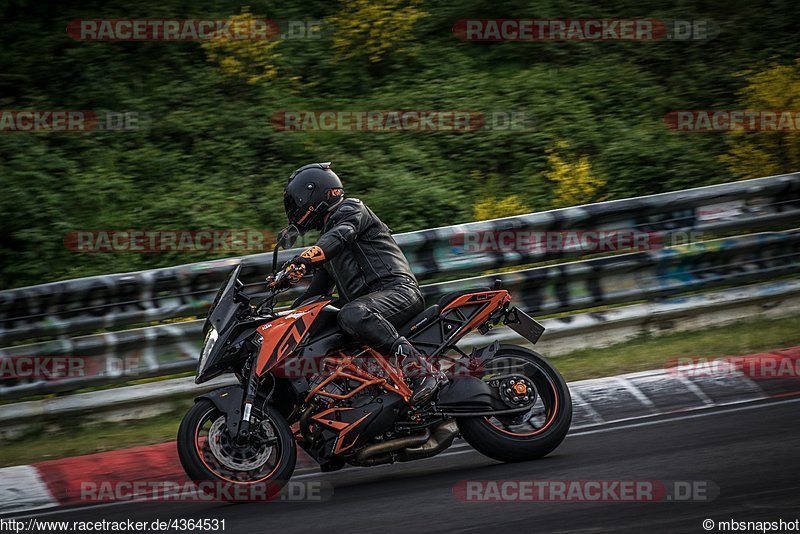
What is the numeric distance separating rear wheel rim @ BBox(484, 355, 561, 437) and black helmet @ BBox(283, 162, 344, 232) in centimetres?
147

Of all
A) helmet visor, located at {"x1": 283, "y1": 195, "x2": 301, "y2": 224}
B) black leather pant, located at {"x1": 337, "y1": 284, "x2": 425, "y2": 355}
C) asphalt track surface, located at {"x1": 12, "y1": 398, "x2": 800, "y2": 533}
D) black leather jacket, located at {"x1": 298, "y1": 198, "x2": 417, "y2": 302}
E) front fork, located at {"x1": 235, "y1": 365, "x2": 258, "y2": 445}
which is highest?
helmet visor, located at {"x1": 283, "y1": 195, "x2": 301, "y2": 224}

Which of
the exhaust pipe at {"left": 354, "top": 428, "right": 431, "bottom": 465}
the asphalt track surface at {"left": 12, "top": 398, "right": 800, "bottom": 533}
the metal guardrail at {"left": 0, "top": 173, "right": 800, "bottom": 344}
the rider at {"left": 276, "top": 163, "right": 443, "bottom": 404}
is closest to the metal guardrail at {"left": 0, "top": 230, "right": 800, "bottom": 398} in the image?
the metal guardrail at {"left": 0, "top": 173, "right": 800, "bottom": 344}

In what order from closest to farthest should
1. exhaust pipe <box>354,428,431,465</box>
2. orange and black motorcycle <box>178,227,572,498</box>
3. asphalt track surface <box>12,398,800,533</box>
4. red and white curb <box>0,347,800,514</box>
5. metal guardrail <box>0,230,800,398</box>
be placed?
asphalt track surface <box>12,398,800,533</box>
orange and black motorcycle <box>178,227,572,498</box>
exhaust pipe <box>354,428,431,465</box>
red and white curb <box>0,347,800,514</box>
metal guardrail <box>0,230,800,398</box>

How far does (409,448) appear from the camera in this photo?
6137 mm

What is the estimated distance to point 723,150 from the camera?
11.6 m

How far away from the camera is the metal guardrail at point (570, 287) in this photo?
26.5ft

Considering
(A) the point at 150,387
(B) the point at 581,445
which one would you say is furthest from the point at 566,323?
(A) the point at 150,387

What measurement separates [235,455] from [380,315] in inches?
48.4

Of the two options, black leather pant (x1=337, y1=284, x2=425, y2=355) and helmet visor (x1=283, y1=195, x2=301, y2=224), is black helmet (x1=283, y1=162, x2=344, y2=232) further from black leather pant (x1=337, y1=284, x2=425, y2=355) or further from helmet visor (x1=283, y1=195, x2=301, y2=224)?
black leather pant (x1=337, y1=284, x2=425, y2=355)

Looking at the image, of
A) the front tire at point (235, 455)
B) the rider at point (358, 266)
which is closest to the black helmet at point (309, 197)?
the rider at point (358, 266)

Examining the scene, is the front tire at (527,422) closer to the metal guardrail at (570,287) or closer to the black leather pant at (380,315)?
the black leather pant at (380,315)

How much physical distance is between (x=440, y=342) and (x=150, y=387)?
290cm

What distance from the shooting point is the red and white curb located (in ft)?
21.8

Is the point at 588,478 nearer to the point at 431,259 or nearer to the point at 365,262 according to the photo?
the point at 365,262
